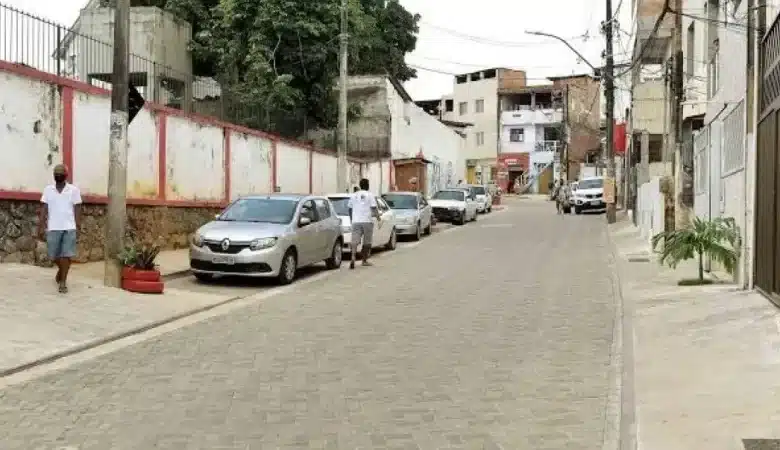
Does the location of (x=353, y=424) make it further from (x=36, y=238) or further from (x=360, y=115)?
(x=360, y=115)

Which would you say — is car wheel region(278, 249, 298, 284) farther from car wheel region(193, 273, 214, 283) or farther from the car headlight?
car wheel region(193, 273, 214, 283)

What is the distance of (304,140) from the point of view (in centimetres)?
2991

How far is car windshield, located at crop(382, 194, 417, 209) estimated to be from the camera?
26359 millimetres

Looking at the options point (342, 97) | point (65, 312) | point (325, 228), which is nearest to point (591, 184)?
point (342, 97)

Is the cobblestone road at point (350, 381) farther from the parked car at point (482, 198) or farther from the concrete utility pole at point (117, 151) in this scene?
the parked car at point (482, 198)

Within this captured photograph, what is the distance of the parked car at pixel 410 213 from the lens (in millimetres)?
25438

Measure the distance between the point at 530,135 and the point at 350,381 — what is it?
71143mm

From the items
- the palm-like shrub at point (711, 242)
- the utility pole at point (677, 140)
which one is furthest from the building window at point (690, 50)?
the palm-like shrub at point (711, 242)

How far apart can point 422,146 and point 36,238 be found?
34.9 m

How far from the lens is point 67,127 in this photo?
48.3 ft

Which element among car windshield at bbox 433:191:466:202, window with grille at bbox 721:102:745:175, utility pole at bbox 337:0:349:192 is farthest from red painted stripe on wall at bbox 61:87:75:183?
car windshield at bbox 433:191:466:202

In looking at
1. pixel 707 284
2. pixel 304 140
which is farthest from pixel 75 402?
pixel 304 140

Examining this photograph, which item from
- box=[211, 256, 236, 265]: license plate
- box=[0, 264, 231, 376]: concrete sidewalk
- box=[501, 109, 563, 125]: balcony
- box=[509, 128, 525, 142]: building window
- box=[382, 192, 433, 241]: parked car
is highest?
box=[501, 109, 563, 125]: balcony

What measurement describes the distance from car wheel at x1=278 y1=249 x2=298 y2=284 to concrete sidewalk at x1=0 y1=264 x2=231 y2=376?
1.74 meters
